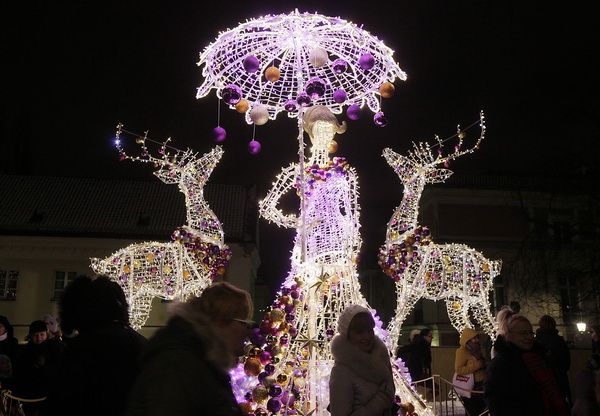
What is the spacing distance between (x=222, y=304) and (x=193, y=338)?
1.25 ft

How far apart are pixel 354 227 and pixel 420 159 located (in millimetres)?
1875

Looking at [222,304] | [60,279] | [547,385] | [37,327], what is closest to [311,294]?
[547,385]

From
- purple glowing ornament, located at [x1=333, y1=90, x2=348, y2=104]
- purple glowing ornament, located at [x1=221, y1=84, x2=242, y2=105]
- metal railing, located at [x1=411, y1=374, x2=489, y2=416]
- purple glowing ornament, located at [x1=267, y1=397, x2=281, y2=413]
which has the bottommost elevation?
metal railing, located at [x1=411, y1=374, x2=489, y2=416]

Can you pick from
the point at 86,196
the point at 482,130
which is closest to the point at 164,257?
the point at 482,130

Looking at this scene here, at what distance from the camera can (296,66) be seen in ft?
23.0

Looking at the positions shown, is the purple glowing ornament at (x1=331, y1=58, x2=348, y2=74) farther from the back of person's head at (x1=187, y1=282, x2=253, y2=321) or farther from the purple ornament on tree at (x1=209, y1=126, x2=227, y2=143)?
the back of person's head at (x1=187, y1=282, x2=253, y2=321)

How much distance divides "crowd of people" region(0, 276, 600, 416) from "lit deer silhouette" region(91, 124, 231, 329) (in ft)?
14.8

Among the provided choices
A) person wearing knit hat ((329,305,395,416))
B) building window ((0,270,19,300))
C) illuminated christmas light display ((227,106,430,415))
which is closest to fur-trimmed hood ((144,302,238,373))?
person wearing knit hat ((329,305,395,416))

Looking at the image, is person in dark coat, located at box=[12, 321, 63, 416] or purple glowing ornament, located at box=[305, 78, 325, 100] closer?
purple glowing ornament, located at box=[305, 78, 325, 100]

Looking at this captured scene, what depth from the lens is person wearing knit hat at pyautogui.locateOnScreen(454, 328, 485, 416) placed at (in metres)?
6.80

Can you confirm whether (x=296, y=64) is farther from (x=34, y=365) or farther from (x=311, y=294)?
(x=34, y=365)

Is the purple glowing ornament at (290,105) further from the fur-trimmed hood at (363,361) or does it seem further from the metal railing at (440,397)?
the metal railing at (440,397)

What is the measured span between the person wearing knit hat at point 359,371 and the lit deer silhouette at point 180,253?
14.0ft

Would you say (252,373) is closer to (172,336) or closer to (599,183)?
(172,336)
